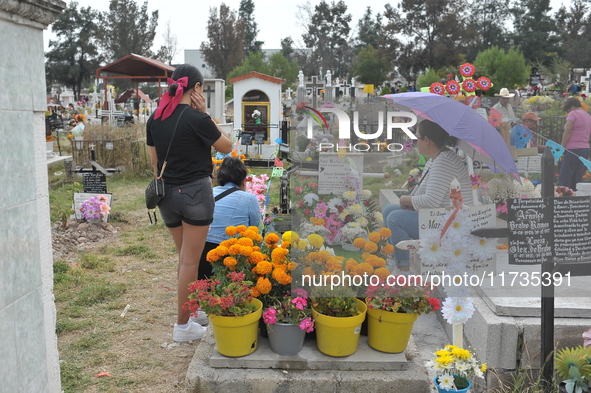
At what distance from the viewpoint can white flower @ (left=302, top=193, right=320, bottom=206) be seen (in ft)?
9.65

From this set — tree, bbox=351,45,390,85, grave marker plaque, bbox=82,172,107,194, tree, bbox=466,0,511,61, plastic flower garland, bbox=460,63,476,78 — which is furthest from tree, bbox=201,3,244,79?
plastic flower garland, bbox=460,63,476,78

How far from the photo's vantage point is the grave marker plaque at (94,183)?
24.8ft

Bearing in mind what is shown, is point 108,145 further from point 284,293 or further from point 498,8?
point 498,8

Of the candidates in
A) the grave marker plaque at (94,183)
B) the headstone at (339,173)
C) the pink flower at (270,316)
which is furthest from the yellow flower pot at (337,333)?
the grave marker plaque at (94,183)

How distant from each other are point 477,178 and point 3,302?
7.45ft

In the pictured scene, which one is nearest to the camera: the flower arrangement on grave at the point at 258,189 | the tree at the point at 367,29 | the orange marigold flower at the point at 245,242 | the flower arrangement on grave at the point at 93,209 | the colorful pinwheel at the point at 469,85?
the orange marigold flower at the point at 245,242

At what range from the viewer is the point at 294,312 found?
2988mm

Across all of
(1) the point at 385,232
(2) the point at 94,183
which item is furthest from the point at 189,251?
(2) the point at 94,183

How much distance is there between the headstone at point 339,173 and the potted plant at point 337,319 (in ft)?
1.78

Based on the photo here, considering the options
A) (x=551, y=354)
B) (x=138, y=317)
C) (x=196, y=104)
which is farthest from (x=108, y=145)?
(x=551, y=354)

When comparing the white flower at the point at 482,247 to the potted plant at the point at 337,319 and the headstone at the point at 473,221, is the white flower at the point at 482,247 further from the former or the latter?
the potted plant at the point at 337,319

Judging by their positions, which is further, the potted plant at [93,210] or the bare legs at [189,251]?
the potted plant at [93,210]

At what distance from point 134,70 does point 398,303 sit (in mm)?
17536

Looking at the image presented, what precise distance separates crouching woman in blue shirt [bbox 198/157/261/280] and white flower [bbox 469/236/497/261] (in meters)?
1.75
